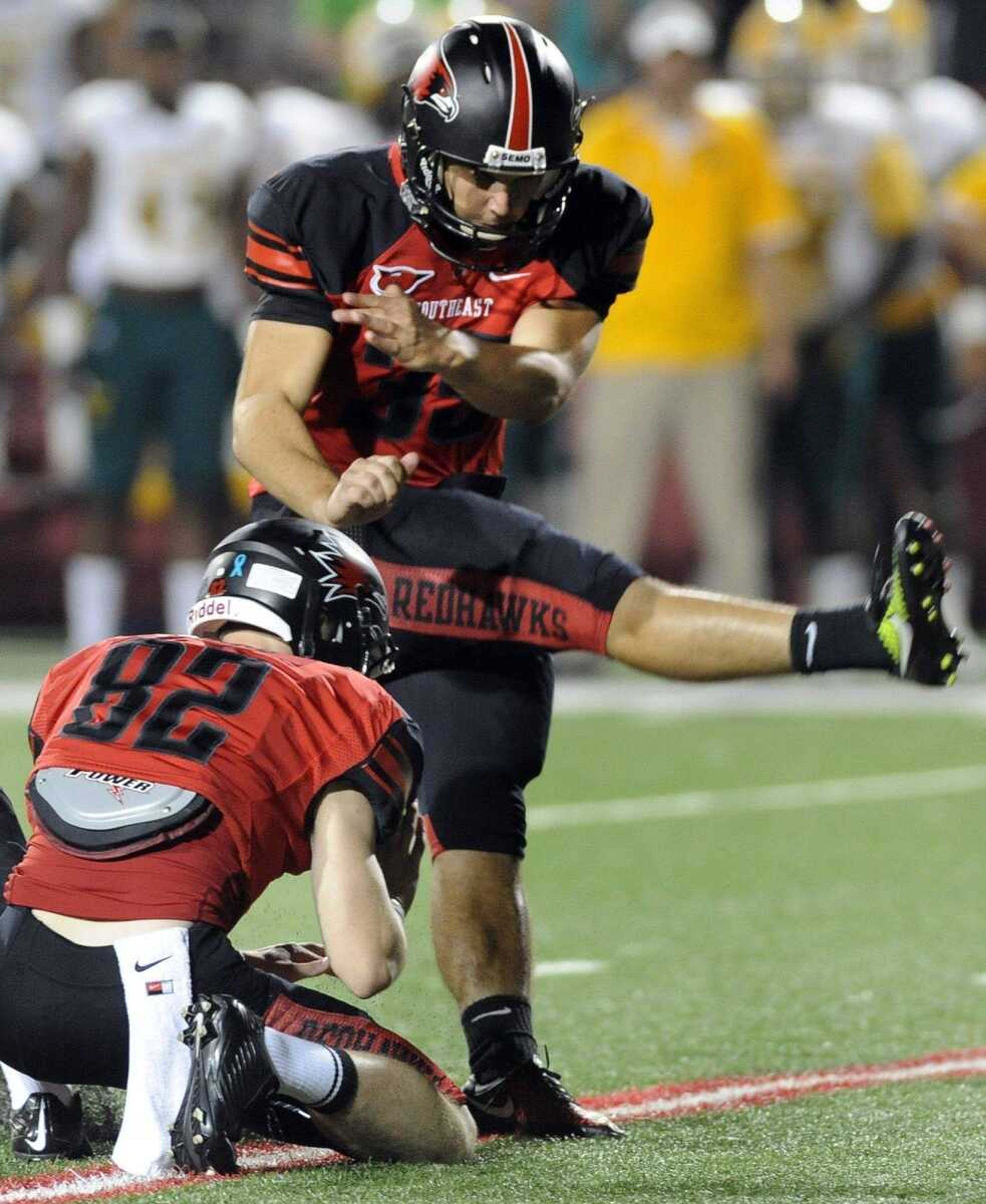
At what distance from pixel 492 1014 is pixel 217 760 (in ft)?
2.90

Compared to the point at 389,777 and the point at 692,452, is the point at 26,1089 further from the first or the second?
the point at 692,452

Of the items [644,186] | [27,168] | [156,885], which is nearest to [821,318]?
[644,186]

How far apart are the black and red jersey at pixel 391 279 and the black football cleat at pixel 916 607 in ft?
2.91

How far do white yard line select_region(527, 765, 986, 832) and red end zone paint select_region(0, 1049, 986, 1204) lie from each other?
2.94m

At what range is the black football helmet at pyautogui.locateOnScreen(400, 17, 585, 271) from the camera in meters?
4.39

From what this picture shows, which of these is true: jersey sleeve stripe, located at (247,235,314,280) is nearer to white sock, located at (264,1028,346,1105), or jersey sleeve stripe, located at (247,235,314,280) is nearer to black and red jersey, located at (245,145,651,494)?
black and red jersey, located at (245,145,651,494)

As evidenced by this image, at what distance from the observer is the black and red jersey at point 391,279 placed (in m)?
4.62

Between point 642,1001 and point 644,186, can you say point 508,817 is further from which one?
point 644,186

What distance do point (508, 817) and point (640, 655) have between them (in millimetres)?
370

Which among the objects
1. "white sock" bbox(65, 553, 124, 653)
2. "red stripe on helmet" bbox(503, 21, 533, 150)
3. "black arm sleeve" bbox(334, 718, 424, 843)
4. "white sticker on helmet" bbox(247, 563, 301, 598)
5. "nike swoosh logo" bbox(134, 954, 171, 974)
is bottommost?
"nike swoosh logo" bbox(134, 954, 171, 974)

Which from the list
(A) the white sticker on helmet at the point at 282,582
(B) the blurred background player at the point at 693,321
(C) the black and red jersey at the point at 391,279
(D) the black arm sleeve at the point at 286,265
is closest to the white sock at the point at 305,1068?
(A) the white sticker on helmet at the point at 282,582

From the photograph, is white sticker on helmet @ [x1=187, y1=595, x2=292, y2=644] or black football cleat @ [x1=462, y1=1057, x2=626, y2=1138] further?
black football cleat @ [x1=462, y1=1057, x2=626, y2=1138]

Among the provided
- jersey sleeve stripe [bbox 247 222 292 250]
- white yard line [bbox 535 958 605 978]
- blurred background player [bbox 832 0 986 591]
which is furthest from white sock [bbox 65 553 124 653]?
jersey sleeve stripe [bbox 247 222 292 250]

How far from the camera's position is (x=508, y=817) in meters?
4.53
